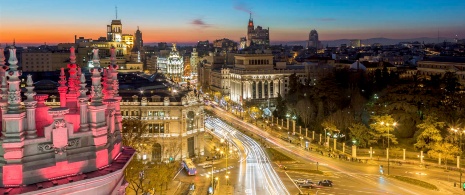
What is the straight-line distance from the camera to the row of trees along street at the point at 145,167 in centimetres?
3190

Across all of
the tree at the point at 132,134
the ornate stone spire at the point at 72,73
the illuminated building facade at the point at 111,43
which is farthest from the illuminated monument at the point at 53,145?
the illuminated building facade at the point at 111,43

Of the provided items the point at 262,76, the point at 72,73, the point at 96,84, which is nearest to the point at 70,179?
the point at 96,84

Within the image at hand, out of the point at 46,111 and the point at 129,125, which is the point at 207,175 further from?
the point at 46,111

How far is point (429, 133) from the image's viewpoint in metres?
50.1

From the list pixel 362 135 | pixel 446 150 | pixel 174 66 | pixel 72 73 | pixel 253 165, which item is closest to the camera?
pixel 72 73

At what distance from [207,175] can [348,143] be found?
20.6 meters

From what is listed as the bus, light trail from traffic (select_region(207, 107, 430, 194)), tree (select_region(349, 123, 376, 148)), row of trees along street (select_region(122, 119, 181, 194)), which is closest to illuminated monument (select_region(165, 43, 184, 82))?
light trail from traffic (select_region(207, 107, 430, 194))

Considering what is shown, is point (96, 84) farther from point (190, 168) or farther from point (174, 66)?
point (174, 66)

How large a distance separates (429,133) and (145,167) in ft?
92.4

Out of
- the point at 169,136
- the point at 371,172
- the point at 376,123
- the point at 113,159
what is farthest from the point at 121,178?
the point at 376,123

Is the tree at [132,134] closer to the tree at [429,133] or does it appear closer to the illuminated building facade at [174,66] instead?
the tree at [429,133]

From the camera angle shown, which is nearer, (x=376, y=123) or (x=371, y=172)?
(x=371, y=172)

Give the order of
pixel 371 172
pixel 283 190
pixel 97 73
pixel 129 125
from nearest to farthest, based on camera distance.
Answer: pixel 97 73, pixel 283 190, pixel 129 125, pixel 371 172

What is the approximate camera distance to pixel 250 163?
51.0 m
